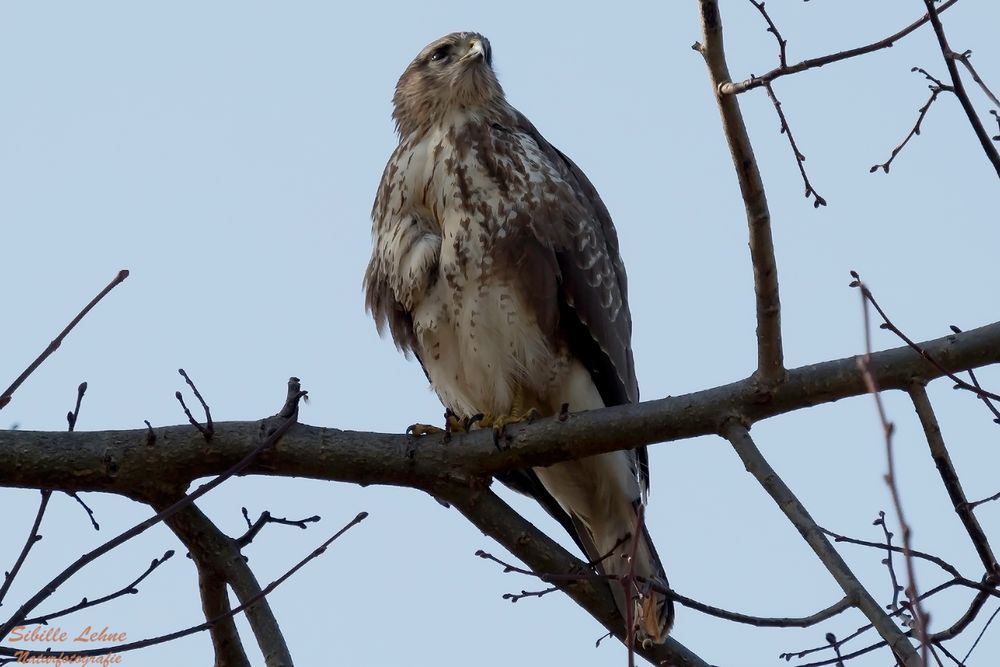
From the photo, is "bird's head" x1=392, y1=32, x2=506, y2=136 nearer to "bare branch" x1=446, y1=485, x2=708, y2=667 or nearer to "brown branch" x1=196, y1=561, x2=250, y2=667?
"bare branch" x1=446, y1=485, x2=708, y2=667

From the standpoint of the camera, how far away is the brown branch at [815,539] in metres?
2.94

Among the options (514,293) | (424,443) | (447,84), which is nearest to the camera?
(424,443)

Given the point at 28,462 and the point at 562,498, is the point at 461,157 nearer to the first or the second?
the point at 562,498

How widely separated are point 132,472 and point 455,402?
6.44 ft

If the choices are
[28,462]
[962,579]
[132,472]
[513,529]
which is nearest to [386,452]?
→ [513,529]

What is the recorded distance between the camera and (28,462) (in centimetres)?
378

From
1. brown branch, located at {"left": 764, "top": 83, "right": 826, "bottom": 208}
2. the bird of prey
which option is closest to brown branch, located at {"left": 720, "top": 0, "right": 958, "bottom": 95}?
brown branch, located at {"left": 764, "top": 83, "right": 826, "bottom": 208}

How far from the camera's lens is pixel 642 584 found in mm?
4145

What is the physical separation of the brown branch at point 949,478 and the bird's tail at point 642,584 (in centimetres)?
77

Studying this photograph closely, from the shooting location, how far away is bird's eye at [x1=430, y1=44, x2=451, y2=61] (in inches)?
254

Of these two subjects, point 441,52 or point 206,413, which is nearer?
point 206,413

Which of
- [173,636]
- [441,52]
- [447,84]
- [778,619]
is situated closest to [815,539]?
[778,619]

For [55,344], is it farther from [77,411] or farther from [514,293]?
[514,293]

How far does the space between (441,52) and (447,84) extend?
461 mm
